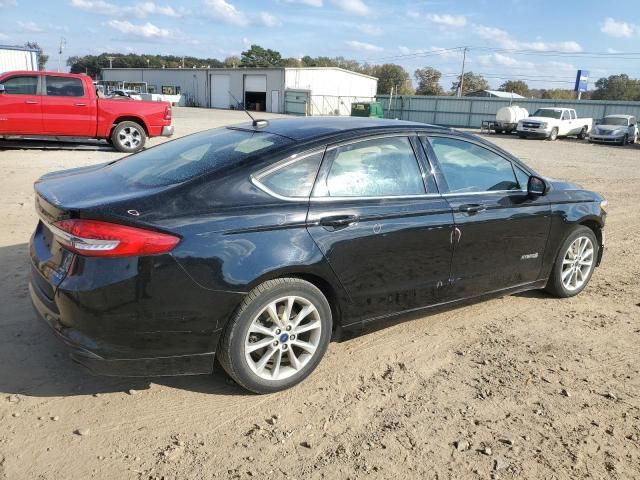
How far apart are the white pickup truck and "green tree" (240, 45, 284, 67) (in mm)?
73052

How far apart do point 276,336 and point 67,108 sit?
11.3 metres

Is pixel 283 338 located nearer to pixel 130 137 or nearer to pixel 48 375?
pixel 48 375

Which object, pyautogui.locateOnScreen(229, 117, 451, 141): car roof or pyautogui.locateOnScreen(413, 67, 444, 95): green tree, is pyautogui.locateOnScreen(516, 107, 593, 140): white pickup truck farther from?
pyautogui.locateOnScreen(413, 67, 444, 95): green tree

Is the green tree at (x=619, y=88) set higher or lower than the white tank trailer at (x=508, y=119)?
higher

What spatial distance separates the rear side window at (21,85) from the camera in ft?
39.3

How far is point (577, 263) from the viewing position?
5.02m

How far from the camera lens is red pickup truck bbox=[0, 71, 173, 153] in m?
12.0

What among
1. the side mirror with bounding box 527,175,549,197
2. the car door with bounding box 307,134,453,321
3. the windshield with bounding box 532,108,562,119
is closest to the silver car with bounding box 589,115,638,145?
the windshield with bounding box 532,108,562,119

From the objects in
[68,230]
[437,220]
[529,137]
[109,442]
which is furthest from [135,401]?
[529,137]


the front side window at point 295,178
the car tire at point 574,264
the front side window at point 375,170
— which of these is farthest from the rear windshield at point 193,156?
the car tire at point 574,264

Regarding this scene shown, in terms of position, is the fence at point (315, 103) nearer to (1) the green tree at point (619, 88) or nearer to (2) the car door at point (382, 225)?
(1) the green tree at point (619, 88)

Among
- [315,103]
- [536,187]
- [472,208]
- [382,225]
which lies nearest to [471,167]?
[472,208]

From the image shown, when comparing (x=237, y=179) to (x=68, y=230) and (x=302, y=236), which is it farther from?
(x=68, y=230)

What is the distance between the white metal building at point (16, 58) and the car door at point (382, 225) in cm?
3440
